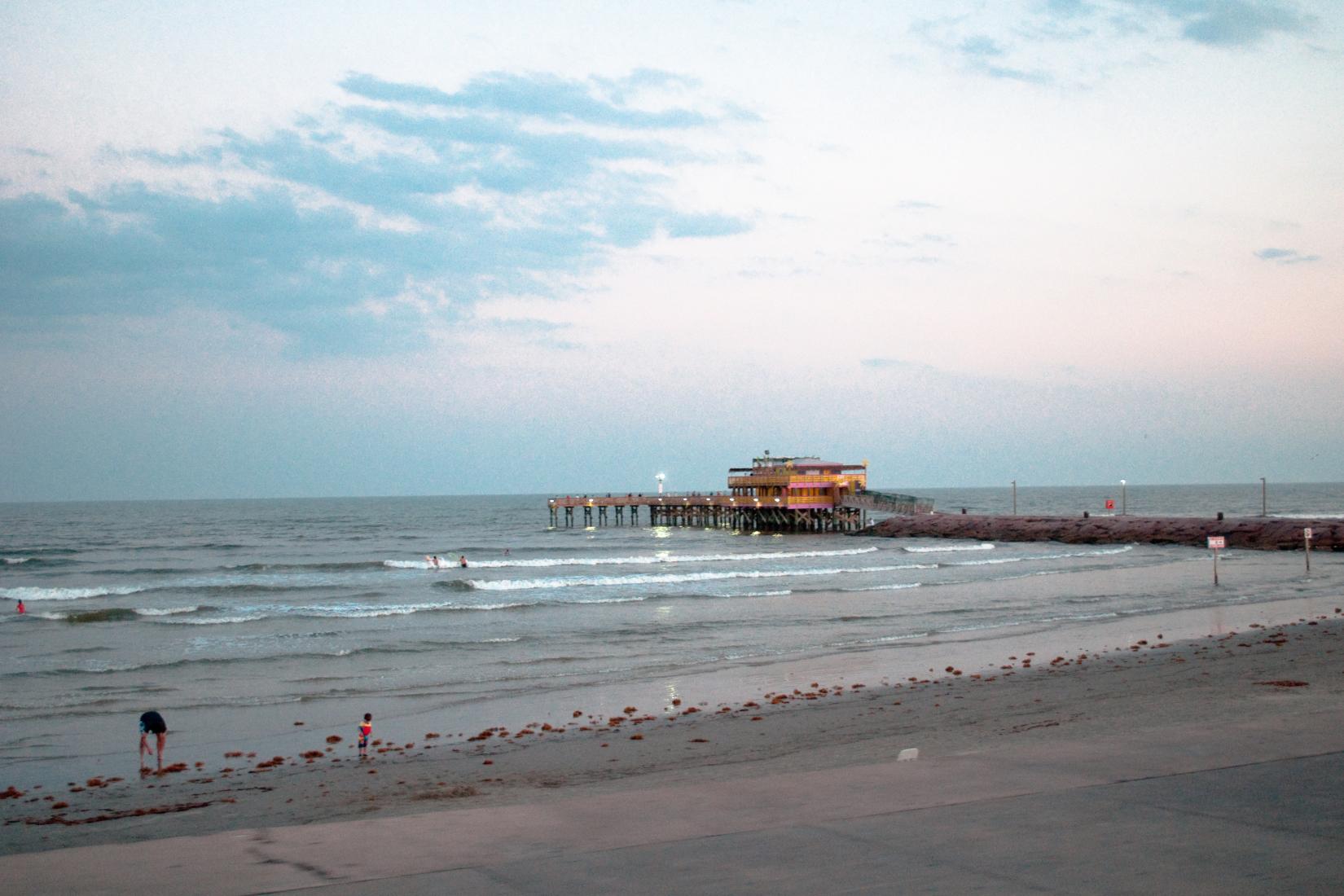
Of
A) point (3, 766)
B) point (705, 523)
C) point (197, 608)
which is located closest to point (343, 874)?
point (3, 766)

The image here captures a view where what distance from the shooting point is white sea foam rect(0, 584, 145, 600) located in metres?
39.3

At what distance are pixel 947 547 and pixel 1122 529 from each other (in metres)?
10.6

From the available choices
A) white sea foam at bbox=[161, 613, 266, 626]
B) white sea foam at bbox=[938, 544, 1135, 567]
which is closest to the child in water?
white sea foam at bbox=[161, 613, 266, 626]

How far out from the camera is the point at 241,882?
589 cm

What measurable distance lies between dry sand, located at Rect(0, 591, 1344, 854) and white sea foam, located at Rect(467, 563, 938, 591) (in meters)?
22.4

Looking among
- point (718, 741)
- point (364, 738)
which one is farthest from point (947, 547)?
point (364, 738)

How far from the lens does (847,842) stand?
637 centimetres

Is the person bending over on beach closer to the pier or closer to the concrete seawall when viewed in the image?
the concrete seawall

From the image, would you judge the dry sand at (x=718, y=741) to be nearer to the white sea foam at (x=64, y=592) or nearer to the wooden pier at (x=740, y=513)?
the white sea foam at (x=64, y=592)

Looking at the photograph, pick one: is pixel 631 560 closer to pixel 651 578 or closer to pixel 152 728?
pixel 651 578

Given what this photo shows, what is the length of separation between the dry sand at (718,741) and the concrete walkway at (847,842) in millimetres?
1416

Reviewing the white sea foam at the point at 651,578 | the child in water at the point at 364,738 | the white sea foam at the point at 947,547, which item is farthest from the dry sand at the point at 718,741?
the white sea foam at the point at 947,547

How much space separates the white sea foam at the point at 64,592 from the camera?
39312 millimetres

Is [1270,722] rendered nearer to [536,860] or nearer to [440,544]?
[536,860]
